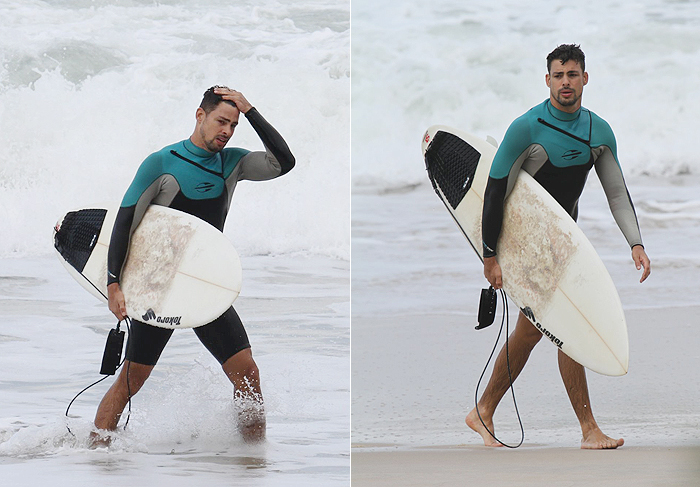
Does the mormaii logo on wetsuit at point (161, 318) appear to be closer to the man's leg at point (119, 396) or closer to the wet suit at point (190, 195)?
the wet suit at point (190, 195)

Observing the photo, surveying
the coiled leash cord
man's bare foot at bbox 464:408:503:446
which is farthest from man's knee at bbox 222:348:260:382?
man's bare foot at bbox 464:408:503:446

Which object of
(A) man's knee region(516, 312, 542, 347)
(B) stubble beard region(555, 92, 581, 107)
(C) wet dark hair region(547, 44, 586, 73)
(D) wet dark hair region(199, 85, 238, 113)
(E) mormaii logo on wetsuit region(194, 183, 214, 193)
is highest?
(C) wet dark hair region(547, 44, 586, 73)

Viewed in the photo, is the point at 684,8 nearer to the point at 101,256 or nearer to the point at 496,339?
the point at 496,339

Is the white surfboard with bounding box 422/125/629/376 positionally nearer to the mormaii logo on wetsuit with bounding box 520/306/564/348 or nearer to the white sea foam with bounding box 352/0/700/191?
the mormaii logo on wetsuit with bounding box 520/306/564/348

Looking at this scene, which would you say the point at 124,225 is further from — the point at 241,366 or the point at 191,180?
the point at 241,366

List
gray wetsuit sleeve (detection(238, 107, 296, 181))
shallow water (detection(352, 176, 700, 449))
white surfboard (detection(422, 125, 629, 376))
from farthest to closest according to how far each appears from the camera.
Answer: shallow water (detection(352, 176, 700, 449)) → gray wetsuit sleeve (detection(238, 107, 296, 181)) → white surfboard (detection(422, 125, 629, 376))

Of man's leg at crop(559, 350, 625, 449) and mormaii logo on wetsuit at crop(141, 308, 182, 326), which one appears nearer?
mormaii logo on wetsuit at crop(141, 308, 182, 326)

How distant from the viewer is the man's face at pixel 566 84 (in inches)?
105

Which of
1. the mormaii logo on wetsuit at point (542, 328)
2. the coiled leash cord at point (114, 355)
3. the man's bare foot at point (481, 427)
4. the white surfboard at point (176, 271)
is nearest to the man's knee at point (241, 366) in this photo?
the white surfboard at point (176, 271)

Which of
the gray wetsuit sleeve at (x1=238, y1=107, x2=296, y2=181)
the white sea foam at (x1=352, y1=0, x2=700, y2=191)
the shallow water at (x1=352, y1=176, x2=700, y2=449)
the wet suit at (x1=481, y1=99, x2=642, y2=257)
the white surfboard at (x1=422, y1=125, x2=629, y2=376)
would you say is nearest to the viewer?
the white surfboard at (x1=422, y1=125, x2=629, y2=376)

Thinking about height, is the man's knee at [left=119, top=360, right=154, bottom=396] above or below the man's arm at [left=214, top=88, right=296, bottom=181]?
below

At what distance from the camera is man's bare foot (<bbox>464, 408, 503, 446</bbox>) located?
2883 millimetres

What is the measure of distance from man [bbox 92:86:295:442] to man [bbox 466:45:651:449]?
0.67 metres

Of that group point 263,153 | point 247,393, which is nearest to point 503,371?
point 247,393
